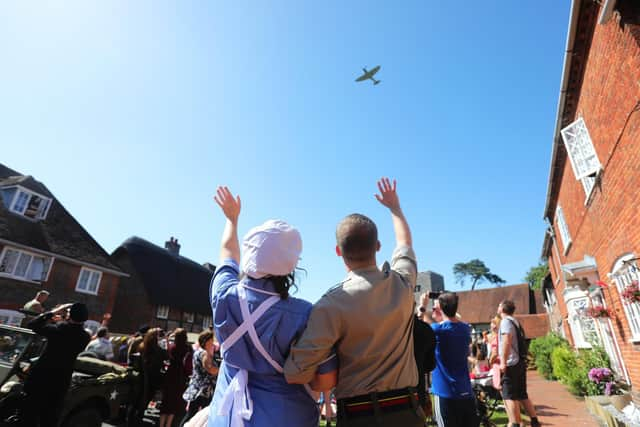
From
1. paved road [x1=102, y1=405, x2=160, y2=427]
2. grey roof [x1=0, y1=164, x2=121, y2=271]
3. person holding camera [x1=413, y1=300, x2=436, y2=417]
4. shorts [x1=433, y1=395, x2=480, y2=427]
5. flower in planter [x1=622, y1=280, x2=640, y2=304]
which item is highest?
grey roof [x1=0, y1=164, x2=121, y2=271]

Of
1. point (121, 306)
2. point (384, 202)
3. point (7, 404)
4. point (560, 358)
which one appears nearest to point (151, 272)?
point (121, 306)

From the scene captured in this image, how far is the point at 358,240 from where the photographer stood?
1.90 metres

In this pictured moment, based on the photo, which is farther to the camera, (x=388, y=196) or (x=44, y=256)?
(x=44, y=256)

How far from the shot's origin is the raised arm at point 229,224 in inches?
81.8

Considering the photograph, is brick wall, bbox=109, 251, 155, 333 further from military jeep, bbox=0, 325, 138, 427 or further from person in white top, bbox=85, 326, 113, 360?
military jeep, bbox=0, 325, 138, 427

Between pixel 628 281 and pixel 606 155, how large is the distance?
2.42m

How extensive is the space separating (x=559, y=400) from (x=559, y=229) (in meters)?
6.82

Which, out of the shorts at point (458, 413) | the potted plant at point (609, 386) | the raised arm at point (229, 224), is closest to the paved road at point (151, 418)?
the shorts at point (458, 413)

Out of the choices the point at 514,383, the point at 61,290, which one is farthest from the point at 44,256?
the point at 514,383

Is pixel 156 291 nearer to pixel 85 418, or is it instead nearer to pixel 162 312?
pixel 162 312

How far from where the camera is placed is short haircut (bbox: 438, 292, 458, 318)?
3.92 meters

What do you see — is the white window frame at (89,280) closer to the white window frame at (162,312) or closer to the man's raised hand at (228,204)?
the white window frame at (162,312)

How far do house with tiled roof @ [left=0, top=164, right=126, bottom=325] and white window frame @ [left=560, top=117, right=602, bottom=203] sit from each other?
21068mm

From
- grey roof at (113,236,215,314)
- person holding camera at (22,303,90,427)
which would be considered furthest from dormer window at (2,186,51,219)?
person holding camera at (22,303,90,427)
